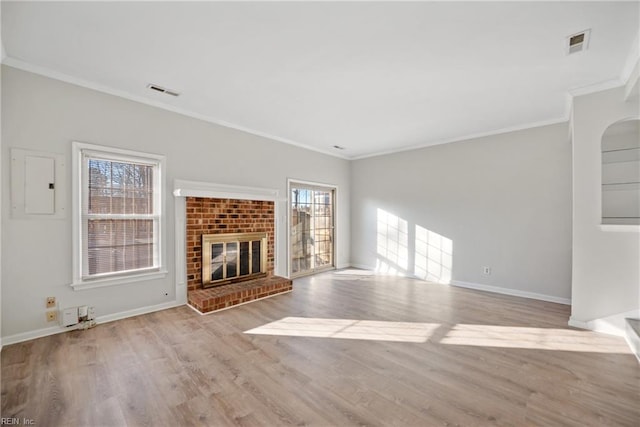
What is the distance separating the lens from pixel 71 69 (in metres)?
2.81

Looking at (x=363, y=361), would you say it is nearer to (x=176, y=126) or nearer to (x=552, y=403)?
(x=552, y=403)

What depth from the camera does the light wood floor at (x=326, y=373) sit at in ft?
5.80

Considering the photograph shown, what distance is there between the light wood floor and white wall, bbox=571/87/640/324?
1.26 ft

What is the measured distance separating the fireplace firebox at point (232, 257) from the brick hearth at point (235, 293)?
0.42ft

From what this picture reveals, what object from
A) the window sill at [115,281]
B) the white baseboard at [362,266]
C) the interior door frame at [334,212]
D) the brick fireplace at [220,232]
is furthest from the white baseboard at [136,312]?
the white baseboard at [362,266]

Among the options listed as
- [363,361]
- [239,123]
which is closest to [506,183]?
[363,361]

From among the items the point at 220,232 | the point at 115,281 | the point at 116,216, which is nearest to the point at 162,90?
the point at 116,216

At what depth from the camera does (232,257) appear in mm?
4348

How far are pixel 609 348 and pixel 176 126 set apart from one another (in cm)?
541

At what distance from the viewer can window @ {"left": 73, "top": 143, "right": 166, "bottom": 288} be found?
3.04 metres

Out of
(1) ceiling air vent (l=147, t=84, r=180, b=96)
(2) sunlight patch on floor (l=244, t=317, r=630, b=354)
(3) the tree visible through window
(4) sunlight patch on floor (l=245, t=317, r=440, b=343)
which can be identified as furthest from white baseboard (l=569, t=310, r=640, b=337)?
(1) ceiling air vent (l=147, t=84, r=180, b=96)

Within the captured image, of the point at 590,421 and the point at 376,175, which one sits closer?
the point at 590,421

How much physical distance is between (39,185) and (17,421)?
6.96 feet

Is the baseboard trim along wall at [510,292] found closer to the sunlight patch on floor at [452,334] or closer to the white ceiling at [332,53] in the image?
the sunlight patch on floor at [452,334]
